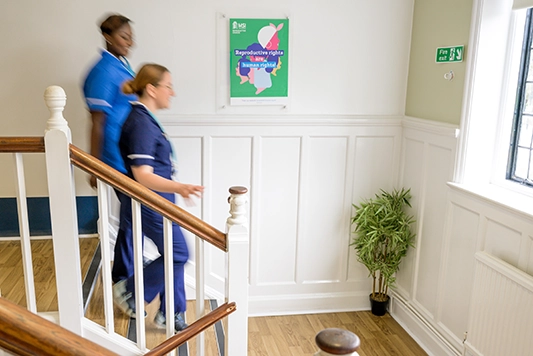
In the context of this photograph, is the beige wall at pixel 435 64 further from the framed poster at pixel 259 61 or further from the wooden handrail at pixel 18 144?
the wooden handrail at pixel 18 144

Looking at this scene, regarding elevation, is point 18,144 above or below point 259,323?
above

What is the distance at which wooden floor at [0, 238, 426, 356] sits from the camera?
2654 millimetres

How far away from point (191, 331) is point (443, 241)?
194 centimetres

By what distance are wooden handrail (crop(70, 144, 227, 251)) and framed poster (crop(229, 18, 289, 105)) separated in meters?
1.72

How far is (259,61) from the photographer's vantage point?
3602 mm

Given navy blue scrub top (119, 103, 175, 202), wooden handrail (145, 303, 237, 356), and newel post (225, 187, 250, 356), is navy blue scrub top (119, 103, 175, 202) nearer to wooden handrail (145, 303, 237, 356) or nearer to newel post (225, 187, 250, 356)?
newel post (225, 187, 250, 356)

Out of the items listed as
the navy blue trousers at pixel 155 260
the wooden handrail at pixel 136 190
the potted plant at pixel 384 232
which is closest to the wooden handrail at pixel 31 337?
the wooden handrail at pixel 136 190

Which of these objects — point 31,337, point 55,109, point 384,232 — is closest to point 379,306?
point 384,232

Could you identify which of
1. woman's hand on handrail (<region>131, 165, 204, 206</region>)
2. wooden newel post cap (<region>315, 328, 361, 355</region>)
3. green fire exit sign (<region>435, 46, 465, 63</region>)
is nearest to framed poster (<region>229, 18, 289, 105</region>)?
green fire exit sign (<region>435, 46, 465, 63</region>)

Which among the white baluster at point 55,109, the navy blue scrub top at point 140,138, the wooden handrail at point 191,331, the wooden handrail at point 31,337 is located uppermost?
the white baluster at point 55,109

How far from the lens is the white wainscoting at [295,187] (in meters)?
3.69

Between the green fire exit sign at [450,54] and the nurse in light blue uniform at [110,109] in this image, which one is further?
the green fire exit sign at [450,54]

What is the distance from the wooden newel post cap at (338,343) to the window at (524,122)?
2.40 m

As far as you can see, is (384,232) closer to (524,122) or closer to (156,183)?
(524,122)
